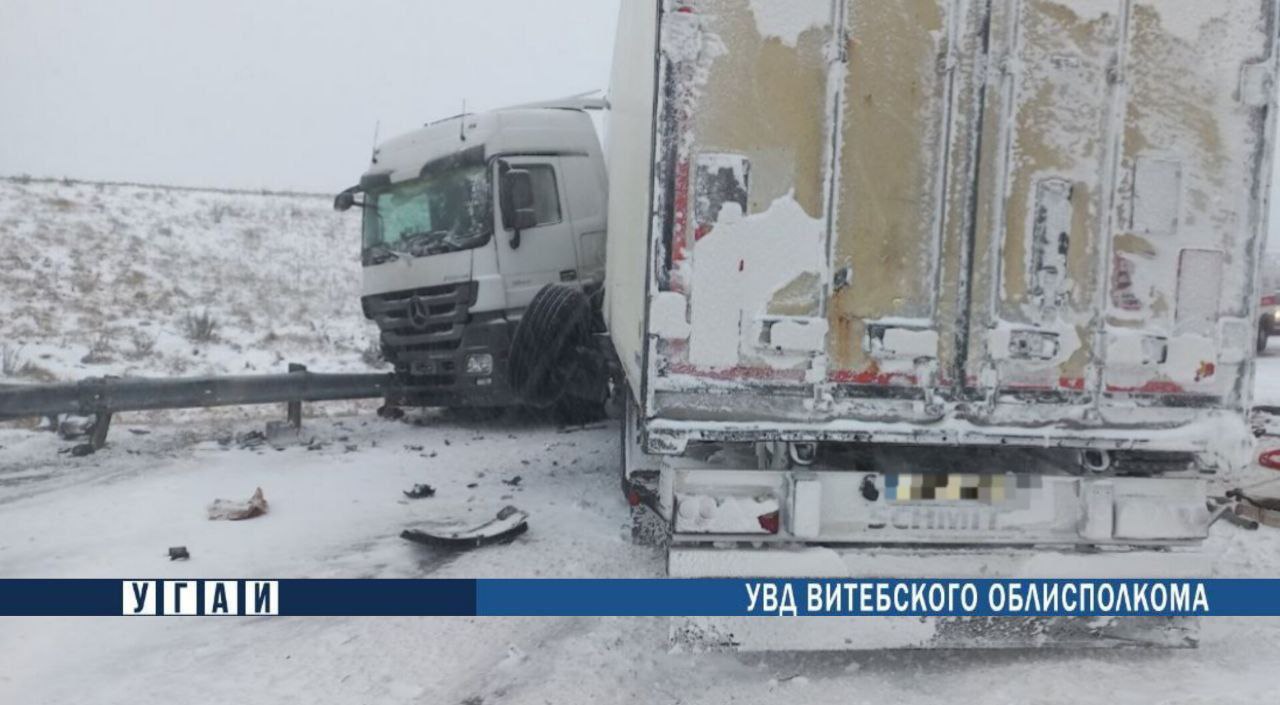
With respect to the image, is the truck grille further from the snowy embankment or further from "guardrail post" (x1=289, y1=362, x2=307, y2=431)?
the snowy embankment

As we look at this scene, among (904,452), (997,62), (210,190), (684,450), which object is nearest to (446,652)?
(684,450)

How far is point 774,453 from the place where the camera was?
384cm

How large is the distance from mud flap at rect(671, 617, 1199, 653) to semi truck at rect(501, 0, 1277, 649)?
0.04 feet

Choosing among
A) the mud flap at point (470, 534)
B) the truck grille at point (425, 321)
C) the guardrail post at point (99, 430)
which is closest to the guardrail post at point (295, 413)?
the truck grille at point (425, 321)

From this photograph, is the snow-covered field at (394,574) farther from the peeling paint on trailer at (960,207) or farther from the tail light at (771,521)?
the peeling paint on trailer at (960,207)

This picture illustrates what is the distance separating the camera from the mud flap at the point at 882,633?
12.2 ft

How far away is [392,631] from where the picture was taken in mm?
4324

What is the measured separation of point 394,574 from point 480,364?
4231 millimetres

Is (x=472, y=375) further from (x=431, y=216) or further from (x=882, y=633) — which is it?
(x=882, y=633)

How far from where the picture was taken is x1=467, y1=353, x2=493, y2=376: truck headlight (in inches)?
361

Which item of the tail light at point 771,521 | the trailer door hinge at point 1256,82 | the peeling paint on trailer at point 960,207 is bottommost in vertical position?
the tail light at point 771,521

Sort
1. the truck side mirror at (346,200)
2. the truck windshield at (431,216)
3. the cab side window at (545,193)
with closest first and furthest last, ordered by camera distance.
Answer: the truck windshield at (431,216) → the cab side window at (545,193) → the truck side mirror at (346,200)

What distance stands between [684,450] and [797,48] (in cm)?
160

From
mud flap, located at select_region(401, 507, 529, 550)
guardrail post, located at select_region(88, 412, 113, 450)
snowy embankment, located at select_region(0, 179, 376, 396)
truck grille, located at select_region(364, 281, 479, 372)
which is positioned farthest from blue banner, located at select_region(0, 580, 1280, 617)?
snowy embankment, located at select_region(0, 179, 376, 396)
